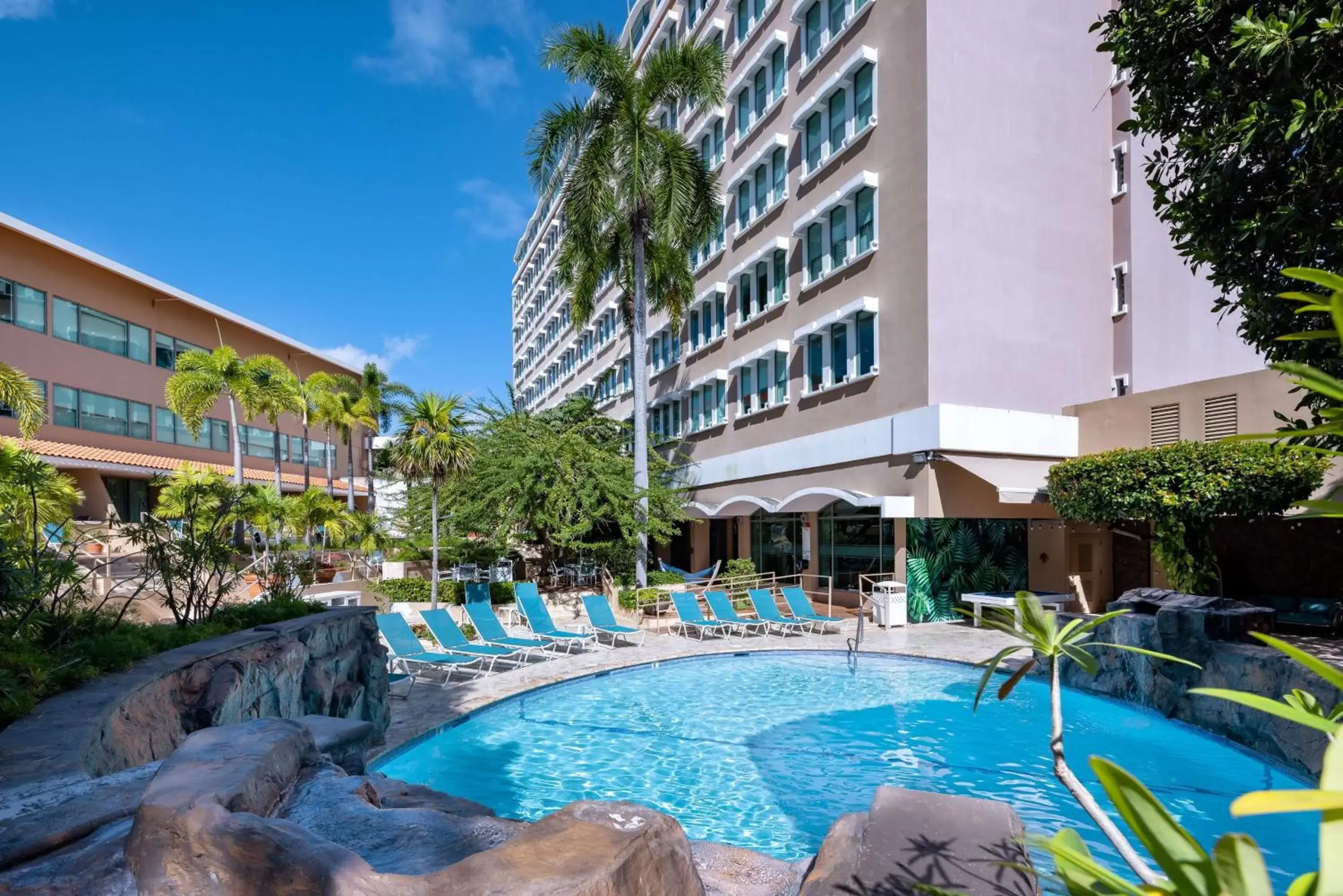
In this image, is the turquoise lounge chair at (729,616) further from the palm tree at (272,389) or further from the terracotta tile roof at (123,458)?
the palm tree at (272,389)

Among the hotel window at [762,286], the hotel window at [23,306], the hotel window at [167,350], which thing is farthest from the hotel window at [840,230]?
the hotel window at [167,350]

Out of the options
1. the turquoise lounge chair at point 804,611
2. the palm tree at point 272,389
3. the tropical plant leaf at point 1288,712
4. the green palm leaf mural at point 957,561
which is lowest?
the turquoise lounge chair at point 804,611

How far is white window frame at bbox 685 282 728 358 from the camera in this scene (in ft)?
84.1

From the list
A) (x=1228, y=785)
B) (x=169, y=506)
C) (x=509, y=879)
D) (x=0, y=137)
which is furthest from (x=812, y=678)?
(x=0, y=137)

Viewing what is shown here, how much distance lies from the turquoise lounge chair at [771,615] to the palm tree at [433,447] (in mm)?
7646

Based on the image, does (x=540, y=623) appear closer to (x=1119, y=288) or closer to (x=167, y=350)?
(x=1119, y=288)

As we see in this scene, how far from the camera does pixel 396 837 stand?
3061mm

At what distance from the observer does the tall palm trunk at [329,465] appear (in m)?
39.3

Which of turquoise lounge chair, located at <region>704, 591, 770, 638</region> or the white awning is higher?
the white awning

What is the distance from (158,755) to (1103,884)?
5.77m

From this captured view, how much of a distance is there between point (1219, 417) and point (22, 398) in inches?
928

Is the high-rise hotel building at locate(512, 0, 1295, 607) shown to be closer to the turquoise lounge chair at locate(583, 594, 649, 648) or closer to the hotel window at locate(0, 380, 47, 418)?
the turquoise lounge chair at locate(583, 594, 649, 648)

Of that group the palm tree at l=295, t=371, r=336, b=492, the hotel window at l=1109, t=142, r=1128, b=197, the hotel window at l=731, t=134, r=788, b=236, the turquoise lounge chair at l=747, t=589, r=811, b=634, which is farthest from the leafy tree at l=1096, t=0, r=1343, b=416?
the palm tree at l=295, t=371, r=336, b=492

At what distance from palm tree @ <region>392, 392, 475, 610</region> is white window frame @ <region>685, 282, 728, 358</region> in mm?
10271
